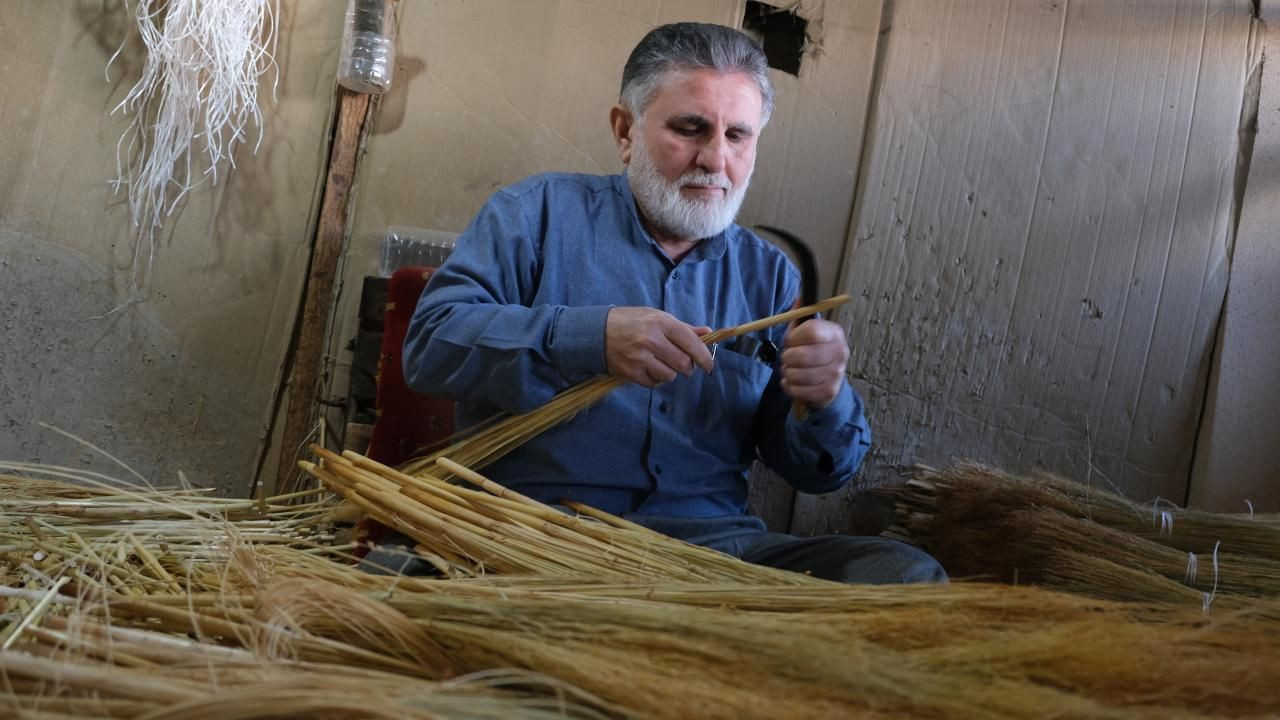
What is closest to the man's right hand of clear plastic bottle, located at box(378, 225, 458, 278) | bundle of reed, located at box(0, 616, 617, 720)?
bundle of reed, located at box(0, 616, 617, 720)

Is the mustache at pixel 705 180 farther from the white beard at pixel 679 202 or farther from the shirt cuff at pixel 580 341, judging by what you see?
the shirt cuff at pixel 580 341

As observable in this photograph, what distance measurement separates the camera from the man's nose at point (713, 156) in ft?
6.08

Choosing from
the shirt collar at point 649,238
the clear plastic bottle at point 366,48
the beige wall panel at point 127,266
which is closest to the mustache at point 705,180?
the shirt collar at point 649,238

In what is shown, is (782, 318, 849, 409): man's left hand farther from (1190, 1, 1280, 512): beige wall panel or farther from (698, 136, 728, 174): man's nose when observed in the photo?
(1190, 1, 1280, 512): beige wall panel

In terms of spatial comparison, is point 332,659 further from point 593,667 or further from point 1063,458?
point 1063,458

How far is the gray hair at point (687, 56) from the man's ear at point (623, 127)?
41 millimetres

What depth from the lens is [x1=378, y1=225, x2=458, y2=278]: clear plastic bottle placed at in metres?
2.35

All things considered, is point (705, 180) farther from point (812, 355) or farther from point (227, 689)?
point (227, 689)

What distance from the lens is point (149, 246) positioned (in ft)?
7.60

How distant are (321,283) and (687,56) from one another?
1.08 metres

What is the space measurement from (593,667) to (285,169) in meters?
1.87

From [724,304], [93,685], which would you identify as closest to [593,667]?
[93,685]

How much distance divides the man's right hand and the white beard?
1.21 feet

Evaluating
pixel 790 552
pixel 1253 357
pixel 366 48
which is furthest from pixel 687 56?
pixel 1253 357
